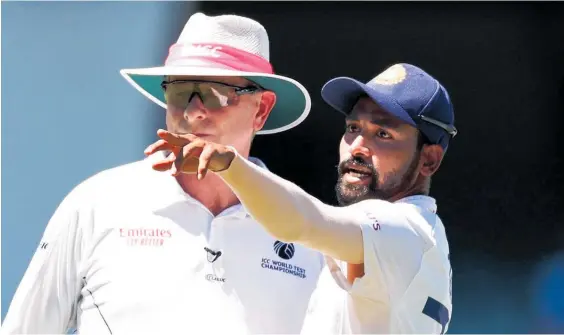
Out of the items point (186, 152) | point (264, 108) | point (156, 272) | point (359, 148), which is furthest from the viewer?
point (264, 108)

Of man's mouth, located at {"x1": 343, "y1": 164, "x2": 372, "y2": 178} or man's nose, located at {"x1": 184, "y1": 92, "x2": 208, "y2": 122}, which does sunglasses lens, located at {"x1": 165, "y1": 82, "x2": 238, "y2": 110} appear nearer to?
man's nose, located at {"x1": 184, "y1": 92, "x2": 208, "y2": 122}

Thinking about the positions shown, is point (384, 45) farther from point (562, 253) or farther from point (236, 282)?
point (236, 282)

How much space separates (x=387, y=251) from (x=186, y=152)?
54cm

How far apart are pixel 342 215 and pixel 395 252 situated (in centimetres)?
16

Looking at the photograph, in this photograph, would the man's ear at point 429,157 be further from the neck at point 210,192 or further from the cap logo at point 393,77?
the neck at point 210,192

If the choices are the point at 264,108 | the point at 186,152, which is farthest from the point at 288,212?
the point at 264,108

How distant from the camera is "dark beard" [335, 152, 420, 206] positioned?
2611mm

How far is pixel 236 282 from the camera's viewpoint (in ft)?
9.88

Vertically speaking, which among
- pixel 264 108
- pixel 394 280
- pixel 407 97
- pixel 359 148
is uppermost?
pixel 407 97

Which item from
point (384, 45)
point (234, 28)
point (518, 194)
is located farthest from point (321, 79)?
point (234, 28)

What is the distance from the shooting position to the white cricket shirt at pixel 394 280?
2.41 m

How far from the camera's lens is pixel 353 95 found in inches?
107

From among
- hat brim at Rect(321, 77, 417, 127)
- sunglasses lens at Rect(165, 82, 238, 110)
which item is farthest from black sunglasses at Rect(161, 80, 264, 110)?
hat brim at Rect(321, 77, 417, 127)

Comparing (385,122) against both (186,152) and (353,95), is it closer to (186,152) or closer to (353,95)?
(353,95)
